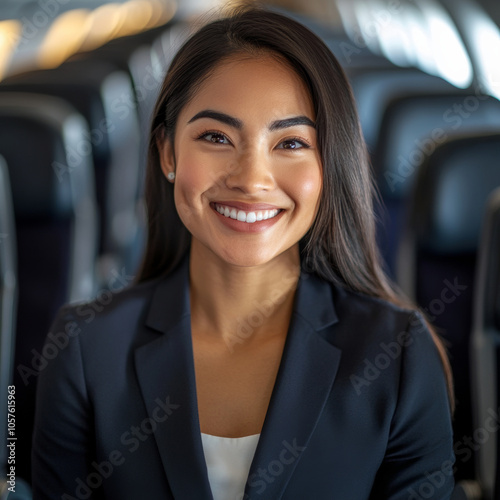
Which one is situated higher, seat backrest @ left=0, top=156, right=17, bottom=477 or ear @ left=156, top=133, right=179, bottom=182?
ear @ left=156, top=133, right=179, bottom=182

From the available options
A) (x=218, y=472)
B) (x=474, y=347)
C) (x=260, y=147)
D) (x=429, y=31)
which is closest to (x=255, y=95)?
(x=260, y=147)

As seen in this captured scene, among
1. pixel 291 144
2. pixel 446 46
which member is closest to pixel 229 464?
pixel 291 144

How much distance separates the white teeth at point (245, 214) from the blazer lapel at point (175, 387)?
19 cm

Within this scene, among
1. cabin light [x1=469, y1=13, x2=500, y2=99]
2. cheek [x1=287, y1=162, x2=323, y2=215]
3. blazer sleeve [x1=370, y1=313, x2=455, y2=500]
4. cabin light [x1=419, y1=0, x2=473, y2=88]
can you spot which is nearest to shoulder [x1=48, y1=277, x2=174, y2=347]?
cheek [x1=287, y1=162, x2=323, y2=215]

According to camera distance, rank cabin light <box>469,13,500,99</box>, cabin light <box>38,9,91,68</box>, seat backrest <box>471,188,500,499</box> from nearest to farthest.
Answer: seat backrest <box>471,188,500,499</box>
cabin light <box>469,13,500,99</box>
cabin light <box>38,9,91,68</box>

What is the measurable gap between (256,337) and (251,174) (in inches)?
11.9

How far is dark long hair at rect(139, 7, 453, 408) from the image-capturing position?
1.04 meters

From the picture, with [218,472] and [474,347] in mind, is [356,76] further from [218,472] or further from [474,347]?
[218,472]

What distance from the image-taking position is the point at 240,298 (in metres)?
1.14

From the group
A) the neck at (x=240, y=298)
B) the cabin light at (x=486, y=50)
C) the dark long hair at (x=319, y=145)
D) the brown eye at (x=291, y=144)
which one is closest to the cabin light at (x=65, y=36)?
the cabin light at (x=486, y=50)

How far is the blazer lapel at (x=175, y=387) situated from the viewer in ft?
3.35

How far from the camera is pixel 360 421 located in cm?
106

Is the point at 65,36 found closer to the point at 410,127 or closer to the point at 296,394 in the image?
the point at 410,127

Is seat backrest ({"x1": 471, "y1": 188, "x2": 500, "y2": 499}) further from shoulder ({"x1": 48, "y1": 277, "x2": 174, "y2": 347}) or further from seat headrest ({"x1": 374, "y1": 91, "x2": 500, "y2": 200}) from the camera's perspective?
seat headrest ({"x1": 374, "y1": 91, "x2": 500, "y2": 200})
